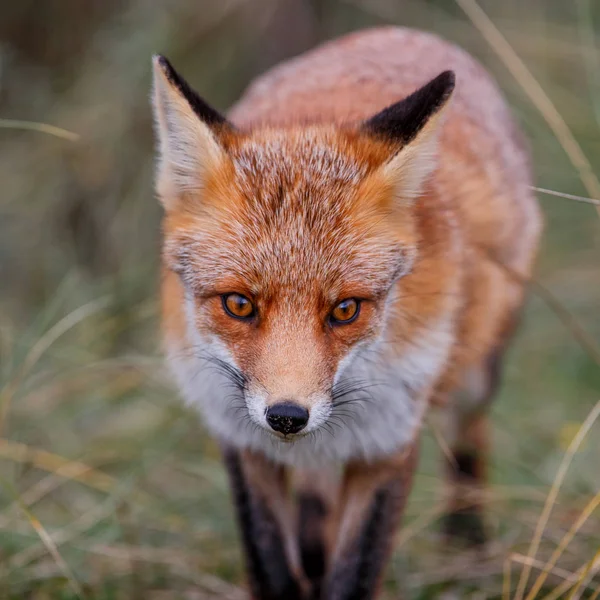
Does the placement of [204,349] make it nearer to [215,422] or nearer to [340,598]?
[215,422]

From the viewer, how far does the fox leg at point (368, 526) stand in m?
3.62

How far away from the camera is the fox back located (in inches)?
117

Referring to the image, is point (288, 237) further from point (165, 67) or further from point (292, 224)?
point (165, 67)

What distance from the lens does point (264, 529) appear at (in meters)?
3.73

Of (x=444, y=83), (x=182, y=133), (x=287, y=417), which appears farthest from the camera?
(x=182, y=133)

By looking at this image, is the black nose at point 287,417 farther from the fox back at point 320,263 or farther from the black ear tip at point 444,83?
the black ear tip at point 444,83

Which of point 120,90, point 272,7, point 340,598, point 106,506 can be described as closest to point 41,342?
point 106,506

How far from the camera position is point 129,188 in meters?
7.86

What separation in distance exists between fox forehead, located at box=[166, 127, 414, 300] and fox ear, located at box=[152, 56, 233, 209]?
6 cm

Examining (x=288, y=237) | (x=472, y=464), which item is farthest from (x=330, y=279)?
(x=472, y=464)

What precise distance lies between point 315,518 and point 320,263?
1.75m

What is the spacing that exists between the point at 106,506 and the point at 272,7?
5229 mm

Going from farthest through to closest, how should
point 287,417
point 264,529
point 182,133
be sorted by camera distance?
1. point 264,529
2. point 182,133
3. point 287,417

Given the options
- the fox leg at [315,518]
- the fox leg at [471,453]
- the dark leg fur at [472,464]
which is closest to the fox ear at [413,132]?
the fox leg at [315,518]
